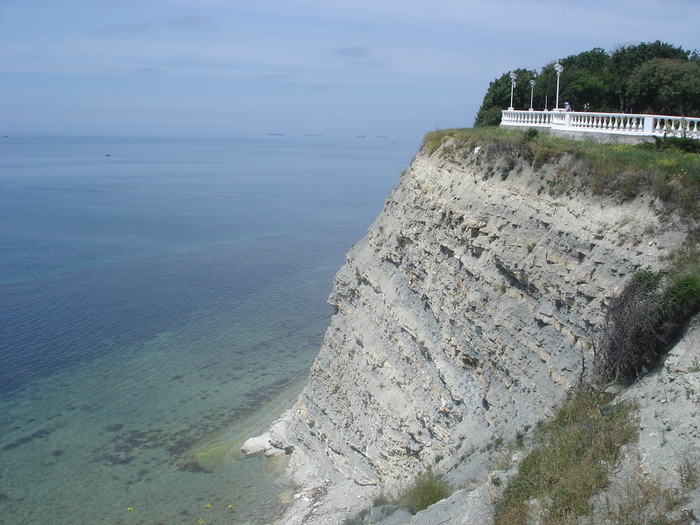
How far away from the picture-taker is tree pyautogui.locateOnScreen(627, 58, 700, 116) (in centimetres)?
2756

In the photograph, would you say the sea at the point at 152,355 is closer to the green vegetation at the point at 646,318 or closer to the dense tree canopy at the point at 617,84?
the green vegetation at the point at 646,318

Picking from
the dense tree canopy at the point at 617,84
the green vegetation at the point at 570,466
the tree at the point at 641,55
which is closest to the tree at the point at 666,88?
the dense tree canopy at the point at 617,84

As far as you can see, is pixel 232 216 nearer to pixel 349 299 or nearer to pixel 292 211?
pixel 292 211

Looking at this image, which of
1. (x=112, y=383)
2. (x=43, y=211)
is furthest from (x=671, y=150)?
(x=43, y=211)

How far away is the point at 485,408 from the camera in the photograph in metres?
16.1

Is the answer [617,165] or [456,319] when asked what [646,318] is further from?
[456,319]

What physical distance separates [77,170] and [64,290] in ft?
356

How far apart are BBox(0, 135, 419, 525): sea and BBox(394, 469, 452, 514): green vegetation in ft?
28.3

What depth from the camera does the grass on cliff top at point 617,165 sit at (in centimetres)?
1287

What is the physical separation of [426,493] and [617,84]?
27.5 metres

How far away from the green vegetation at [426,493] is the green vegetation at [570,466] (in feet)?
9.08

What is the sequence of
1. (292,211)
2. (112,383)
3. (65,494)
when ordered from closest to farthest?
(65,494)
(112,383)
(292,211)

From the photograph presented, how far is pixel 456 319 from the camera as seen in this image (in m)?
17.7

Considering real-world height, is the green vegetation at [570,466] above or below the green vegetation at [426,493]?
above
